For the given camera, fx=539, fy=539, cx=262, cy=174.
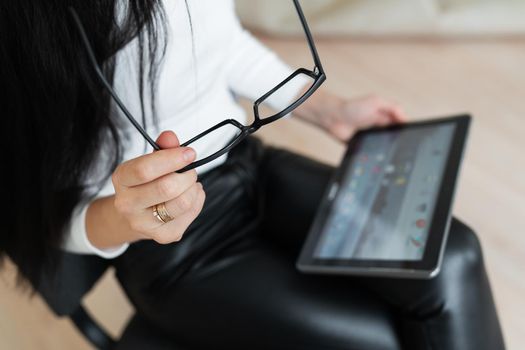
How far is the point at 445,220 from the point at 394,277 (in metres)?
0.09

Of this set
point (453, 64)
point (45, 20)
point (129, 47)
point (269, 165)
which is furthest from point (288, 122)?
point (45, 20)

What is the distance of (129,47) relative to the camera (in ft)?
1.77

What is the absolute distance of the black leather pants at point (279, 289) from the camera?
0.64m

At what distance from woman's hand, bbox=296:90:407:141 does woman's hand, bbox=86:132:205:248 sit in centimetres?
43

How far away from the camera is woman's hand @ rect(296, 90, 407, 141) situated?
82 centimetres

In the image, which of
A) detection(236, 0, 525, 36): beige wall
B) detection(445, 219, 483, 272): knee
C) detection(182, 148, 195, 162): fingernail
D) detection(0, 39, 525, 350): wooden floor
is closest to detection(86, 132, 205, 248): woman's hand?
detection(182, 148, 195, 162): fingernail

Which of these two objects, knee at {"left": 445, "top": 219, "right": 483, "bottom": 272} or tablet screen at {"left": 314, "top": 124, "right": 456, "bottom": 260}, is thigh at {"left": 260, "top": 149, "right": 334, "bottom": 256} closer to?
tablet screen at {"left": 314, "top": 124, "right": 456, "bottom": 260}

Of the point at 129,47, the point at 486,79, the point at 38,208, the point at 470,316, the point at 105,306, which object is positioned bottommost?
the point at 105,306

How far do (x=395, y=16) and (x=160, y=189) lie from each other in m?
1.24

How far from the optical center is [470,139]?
123 centimetres

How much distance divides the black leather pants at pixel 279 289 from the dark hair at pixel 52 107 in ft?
0.42

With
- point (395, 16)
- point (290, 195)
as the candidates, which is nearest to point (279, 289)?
point (290, 195)

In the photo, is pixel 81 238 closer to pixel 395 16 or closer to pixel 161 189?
pixel 161 189

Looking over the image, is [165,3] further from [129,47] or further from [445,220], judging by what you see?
[445,220]
